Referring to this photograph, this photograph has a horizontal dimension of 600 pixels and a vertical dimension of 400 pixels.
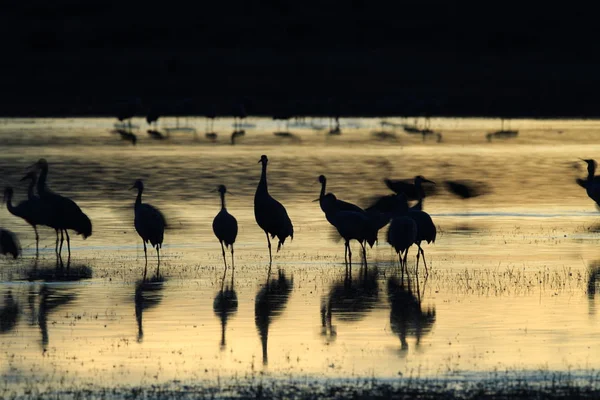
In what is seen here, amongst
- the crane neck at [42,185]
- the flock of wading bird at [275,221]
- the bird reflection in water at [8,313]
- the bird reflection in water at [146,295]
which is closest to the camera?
the bird reflection in water at [8,313]

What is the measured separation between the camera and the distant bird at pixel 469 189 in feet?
80.1

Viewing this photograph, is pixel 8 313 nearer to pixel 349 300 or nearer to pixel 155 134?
pixel 349 300

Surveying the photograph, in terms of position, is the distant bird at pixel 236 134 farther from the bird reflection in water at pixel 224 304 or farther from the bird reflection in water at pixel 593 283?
the bird reflection in water at pixel 224 304

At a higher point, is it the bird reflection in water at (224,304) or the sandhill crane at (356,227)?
the sandhill crane at (356,227)

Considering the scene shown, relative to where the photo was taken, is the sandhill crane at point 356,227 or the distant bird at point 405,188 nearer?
the sandhill crane at point 356,227

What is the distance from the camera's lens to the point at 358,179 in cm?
3119

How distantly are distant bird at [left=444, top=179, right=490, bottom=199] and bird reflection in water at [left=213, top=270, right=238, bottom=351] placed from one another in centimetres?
852

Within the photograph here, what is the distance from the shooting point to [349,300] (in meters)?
15.3
